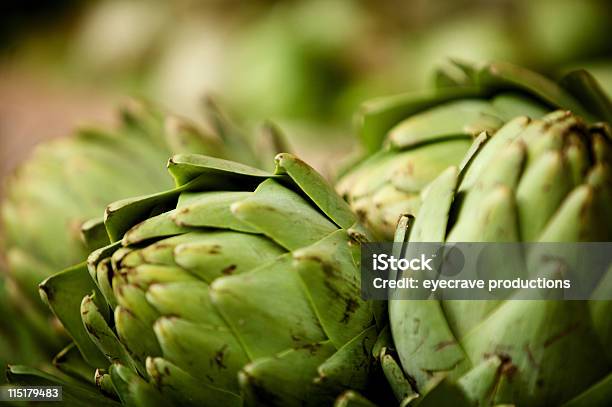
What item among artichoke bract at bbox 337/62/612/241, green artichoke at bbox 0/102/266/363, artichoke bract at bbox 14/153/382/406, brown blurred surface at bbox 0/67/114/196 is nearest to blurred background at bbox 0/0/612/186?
brown blurred surface at bbox 0/67/114/196

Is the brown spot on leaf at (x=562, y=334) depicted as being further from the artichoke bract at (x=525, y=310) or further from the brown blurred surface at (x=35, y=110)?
the brown blurred surface at (x=35, y=110)

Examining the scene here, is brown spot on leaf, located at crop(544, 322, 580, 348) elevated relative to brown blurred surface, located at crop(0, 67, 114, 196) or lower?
lower

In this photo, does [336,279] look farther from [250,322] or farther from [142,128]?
[142,128]

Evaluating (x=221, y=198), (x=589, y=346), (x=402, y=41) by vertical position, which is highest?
(x=402, y=41)

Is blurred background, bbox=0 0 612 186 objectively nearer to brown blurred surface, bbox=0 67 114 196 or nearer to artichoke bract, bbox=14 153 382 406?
brown blurred surface, bbox=0 67 114 196

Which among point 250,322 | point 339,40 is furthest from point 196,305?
point 339,40

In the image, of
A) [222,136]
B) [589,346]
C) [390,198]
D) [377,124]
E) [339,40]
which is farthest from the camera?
[339,40]

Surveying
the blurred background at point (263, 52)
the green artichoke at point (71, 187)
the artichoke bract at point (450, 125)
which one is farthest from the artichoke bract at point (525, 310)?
the blurred background at point (263, 52)
